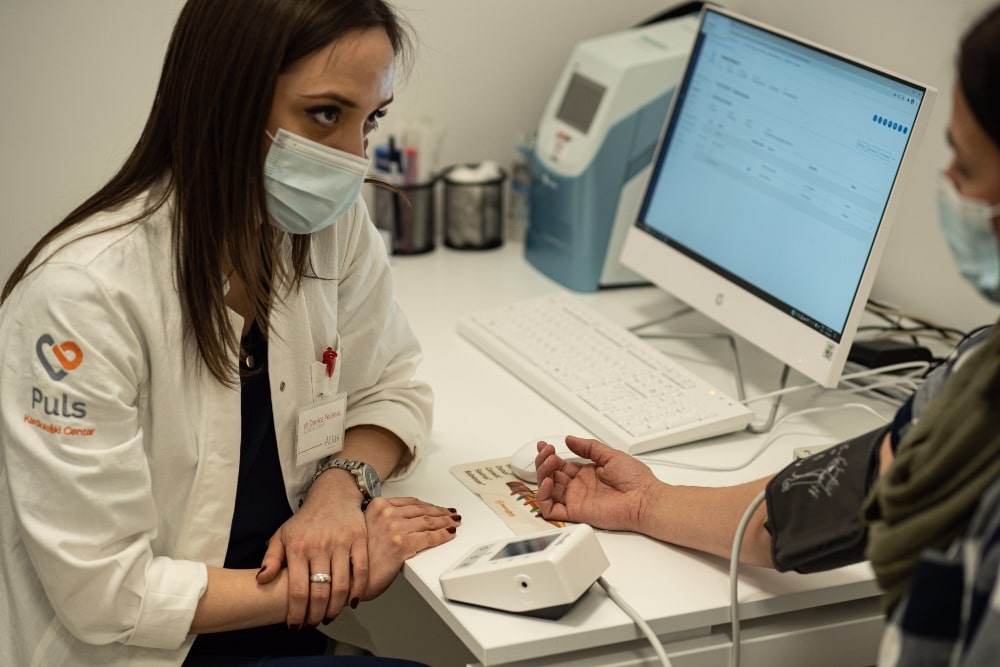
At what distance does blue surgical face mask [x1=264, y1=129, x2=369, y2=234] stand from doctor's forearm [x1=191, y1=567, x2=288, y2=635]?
380 mm

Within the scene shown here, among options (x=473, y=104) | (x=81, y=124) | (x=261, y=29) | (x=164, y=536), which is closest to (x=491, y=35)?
(x=473, y=104)

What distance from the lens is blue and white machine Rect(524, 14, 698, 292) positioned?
2020 millimetres

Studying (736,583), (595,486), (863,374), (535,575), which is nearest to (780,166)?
(863,374)

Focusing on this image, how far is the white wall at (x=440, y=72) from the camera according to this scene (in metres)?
1.91

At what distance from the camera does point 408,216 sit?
2.19m

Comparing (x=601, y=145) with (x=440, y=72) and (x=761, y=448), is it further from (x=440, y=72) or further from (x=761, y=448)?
(x=761, y=448)

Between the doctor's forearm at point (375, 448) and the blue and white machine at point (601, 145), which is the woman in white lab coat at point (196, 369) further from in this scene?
the blue and white machine at point (601, 145)

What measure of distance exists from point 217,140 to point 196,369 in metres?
0.25

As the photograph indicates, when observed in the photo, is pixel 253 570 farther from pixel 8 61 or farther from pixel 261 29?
pixel 8 61

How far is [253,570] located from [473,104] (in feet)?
4.12

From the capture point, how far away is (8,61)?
1.96m

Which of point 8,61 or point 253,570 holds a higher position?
point 8,61

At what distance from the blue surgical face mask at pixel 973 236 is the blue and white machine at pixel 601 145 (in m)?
1.11

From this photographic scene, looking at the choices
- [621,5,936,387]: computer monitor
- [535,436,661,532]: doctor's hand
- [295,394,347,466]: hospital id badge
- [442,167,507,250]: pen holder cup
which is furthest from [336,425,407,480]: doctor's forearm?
[442,167,507,250]: pen holder cup
